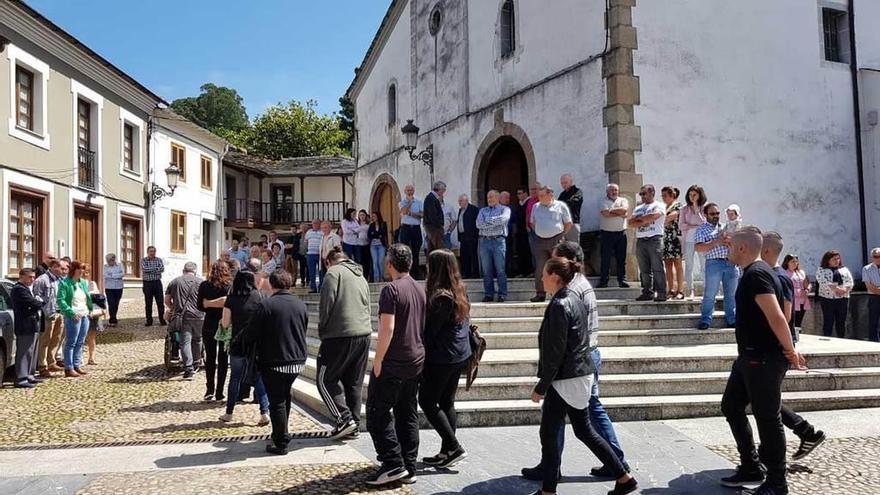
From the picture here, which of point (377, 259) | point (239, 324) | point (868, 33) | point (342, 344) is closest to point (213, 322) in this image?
point (239, 324)

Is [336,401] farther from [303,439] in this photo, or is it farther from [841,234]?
[841,234]

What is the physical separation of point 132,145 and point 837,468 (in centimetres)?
2143

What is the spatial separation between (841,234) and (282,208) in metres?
31.7

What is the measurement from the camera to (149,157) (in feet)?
73.8

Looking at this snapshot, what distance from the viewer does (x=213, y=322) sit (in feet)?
26.2

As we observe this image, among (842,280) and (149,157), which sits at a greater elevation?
(149,157)

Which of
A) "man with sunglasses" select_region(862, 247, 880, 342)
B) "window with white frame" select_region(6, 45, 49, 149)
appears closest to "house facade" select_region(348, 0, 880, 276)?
"man with sunglasses" select_region(862, 247, 880, 342)

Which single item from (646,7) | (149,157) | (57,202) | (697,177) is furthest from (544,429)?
(149,157)

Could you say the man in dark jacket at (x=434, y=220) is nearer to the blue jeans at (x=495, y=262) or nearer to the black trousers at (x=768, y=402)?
the blue jeans at (x=495, y=262)

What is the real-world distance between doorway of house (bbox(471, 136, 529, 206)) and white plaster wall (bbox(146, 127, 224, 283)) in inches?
501

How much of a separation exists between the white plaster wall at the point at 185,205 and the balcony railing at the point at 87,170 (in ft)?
13.0

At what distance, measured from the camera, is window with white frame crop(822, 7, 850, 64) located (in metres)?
13.2

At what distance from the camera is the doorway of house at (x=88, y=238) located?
59.3 ft

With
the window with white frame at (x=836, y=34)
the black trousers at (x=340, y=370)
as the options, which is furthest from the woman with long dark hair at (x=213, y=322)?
the window with white frame at (x=836, y=34)
